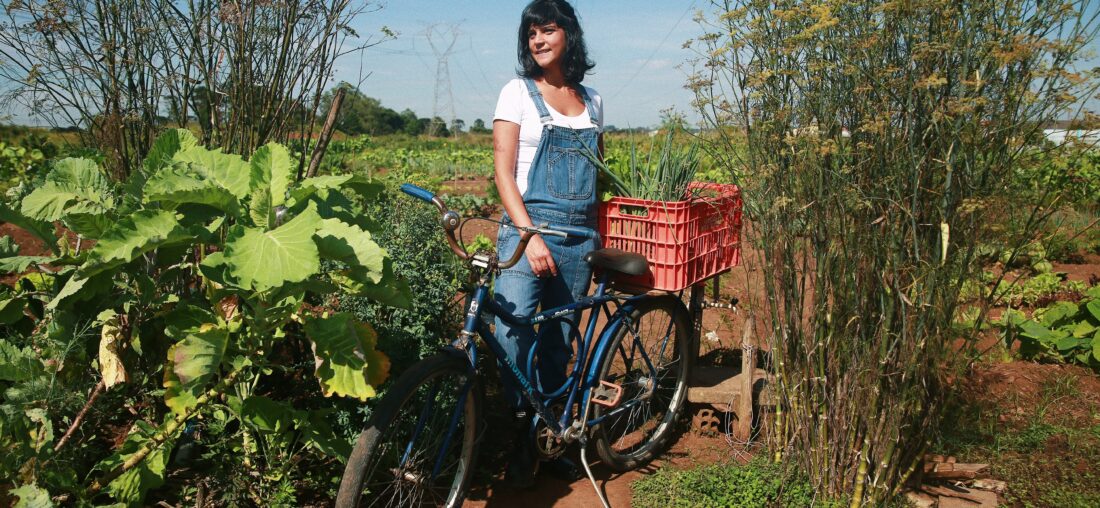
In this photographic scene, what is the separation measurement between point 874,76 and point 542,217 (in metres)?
1.37

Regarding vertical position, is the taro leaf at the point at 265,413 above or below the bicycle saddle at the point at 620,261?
below

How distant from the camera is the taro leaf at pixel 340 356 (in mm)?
2402

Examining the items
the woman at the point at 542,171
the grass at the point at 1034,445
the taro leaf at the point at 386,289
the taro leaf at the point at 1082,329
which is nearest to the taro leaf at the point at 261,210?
the taro leaf at the point at 386,289

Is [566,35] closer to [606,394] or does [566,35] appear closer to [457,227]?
[457,227]

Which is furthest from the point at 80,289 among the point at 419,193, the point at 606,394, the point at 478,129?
the point at 478,129

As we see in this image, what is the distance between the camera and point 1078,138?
2.36 meters

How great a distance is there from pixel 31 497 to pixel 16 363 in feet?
1.46

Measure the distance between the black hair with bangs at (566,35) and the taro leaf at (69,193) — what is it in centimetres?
168

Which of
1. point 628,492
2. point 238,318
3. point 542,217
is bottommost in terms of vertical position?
point 628,492

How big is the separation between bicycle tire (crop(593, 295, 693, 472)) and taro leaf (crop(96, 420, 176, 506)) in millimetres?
1807

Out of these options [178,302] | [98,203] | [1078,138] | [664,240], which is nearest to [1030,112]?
[1078,138]

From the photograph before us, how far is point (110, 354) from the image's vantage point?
8.23 feet

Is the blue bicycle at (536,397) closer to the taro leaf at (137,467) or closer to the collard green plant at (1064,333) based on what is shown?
the taro leaf at (137,467)

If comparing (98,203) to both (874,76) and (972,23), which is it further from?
(972,23)
